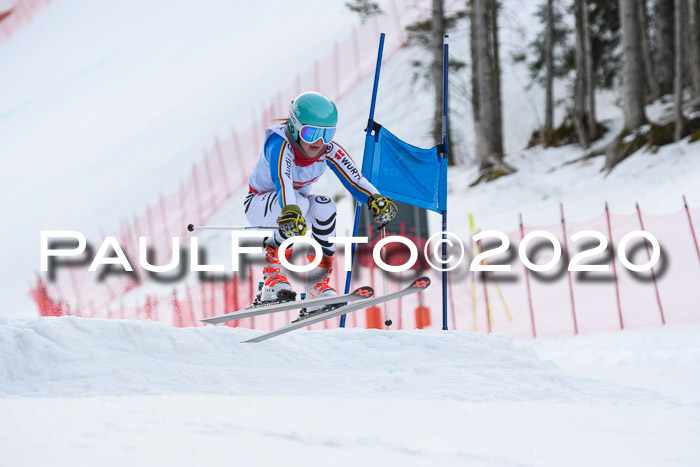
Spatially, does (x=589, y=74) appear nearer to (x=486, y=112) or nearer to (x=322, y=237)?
(x=486, y=112)

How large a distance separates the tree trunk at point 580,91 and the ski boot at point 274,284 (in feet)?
49.4

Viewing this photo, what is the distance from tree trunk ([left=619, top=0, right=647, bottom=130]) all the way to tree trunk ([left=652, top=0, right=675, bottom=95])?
541 cm

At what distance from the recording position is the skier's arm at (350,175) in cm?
542

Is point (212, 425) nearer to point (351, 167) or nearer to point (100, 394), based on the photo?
point (100, 394)

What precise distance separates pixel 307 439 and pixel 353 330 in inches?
117

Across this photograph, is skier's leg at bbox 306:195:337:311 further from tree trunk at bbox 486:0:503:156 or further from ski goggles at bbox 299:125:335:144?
tree trunk at bbox 486:0:503:156

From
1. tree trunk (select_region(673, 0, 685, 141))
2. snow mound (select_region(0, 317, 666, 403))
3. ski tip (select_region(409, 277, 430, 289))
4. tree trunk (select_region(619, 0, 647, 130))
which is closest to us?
snow mound (select_region(0, 317, 666, 403))

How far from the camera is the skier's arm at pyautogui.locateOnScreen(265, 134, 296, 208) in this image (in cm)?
484

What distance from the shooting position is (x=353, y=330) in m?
5.99

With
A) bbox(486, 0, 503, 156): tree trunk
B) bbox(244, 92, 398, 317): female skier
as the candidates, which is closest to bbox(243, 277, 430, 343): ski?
bbox(244, 92, 398, 317): female skier

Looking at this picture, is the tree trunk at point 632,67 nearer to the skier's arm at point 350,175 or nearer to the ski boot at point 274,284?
the skier's arm at point 350,175

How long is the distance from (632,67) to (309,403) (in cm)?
1536

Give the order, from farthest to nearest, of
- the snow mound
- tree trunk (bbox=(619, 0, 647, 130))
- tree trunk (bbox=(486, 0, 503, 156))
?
1. tree trunk (bbox=(486, 0, 503, 156))
2. tree trunk (bbox=(619, 0, 647, 130))
3. the snow mound

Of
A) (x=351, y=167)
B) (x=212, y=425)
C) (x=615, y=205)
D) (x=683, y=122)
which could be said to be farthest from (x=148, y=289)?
(x=212, y=425)
